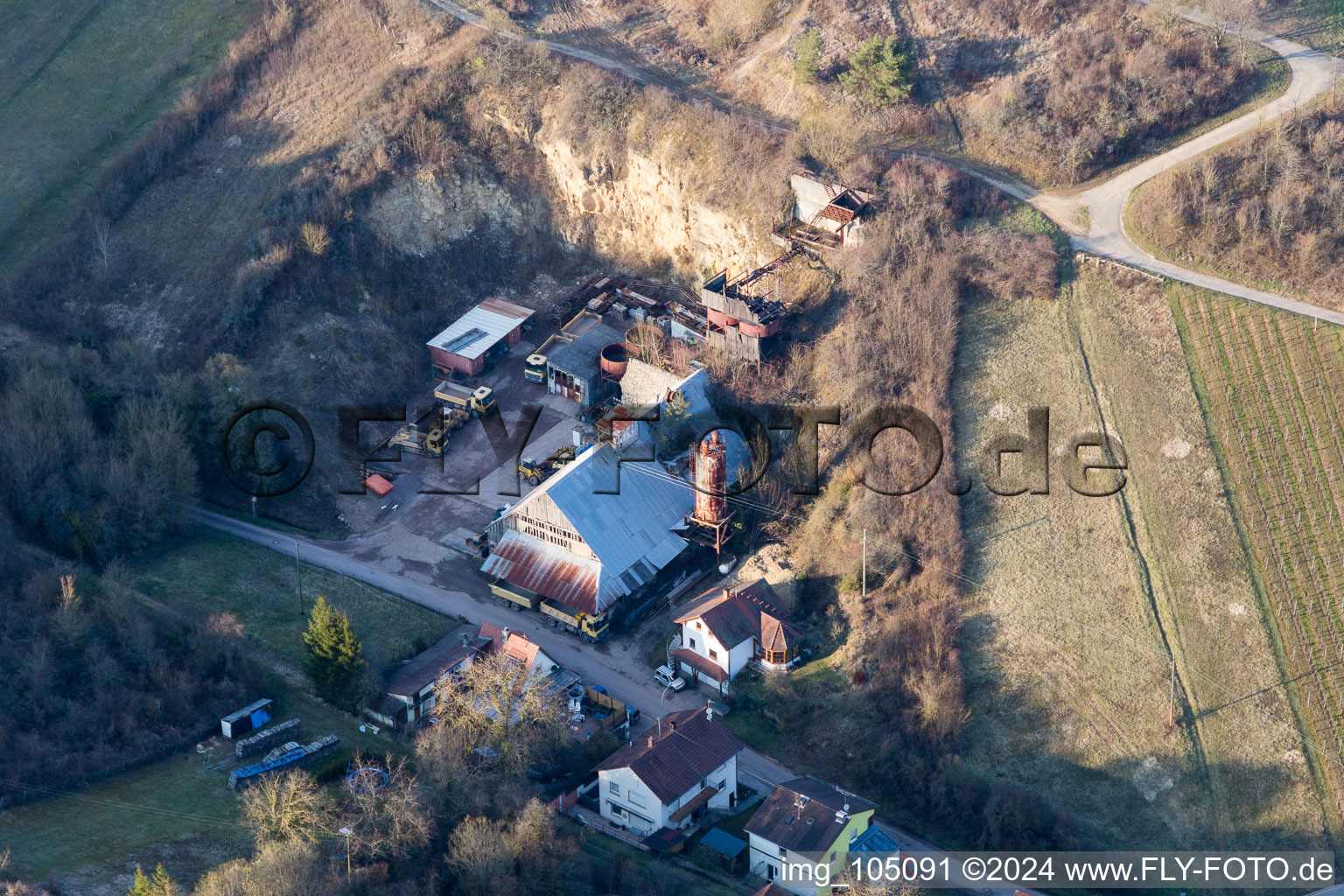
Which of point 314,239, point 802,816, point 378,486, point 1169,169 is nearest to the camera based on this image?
point 802,816

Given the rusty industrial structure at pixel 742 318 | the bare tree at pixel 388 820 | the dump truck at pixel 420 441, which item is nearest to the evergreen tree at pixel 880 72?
the rusty industrial structure at pixel 742 318

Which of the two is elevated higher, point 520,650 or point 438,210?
point 438,210

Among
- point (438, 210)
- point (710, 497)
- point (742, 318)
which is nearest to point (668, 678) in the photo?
point (710, 497)

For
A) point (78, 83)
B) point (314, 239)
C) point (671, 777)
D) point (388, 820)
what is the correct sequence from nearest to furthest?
point (388, 820)
point (671, 777)
point (314, 239)
point (78, 83)

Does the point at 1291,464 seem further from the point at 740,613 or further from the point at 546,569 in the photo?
the point at 546,569

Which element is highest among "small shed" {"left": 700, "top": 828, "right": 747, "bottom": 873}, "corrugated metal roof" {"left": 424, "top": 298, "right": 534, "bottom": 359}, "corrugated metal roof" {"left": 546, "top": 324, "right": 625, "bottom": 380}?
"corrugated metal roof" {"left": 424, "top": 298, "right": 534, "bottom": 359}

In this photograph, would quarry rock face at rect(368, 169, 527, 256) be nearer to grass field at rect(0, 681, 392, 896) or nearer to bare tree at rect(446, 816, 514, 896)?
grass field at rect(0, 681, 392, 896)

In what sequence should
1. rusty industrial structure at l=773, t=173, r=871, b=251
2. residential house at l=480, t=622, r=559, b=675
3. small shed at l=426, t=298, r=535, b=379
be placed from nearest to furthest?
residential house at l=480, t=622, r=559, b=675 → rusty industrial structure at l=773, t=173, r=871, b=251 → small shed at l=426, t=298, r=535, b=379

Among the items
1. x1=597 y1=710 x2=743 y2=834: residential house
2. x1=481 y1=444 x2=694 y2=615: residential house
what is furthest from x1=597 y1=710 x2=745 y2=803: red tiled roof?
x1=481 y1=444 x2=694 y2=615: residential house
